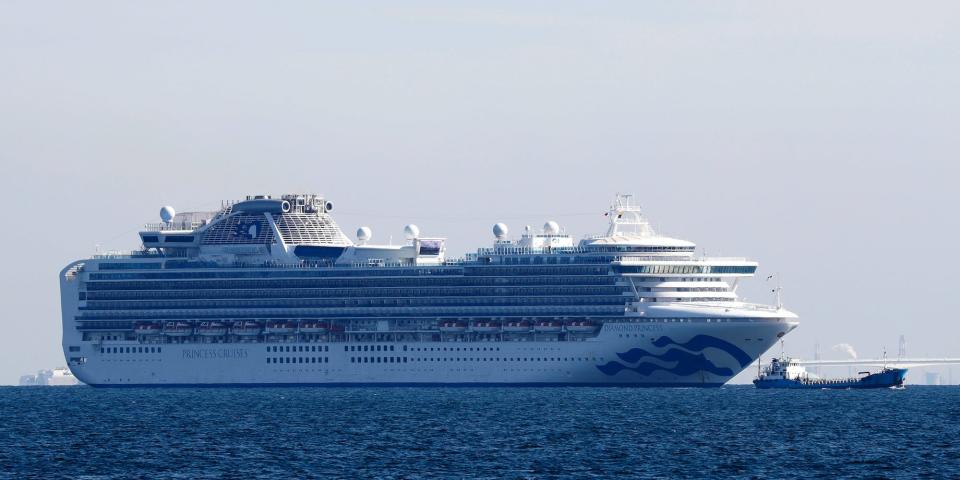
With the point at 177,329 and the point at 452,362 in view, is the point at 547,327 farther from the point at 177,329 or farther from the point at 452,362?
the point at 177,329

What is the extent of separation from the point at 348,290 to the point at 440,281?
27.4ft

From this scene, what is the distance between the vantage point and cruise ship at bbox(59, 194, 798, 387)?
14812 centimetres

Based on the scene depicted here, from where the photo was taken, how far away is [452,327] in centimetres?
15538

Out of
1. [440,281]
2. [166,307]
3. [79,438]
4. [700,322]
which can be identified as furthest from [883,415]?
[166,307]

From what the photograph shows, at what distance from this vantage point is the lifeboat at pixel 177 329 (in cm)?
16462

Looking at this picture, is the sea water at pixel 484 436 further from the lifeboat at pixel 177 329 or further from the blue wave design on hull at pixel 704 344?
the lifeboat at pixel 177 329

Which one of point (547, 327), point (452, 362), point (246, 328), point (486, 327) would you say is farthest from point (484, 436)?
point (246, 328)

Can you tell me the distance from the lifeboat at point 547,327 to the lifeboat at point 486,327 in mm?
3369

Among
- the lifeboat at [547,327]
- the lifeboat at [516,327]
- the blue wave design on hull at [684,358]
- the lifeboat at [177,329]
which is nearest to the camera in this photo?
the blue wave design on hull at [684,358]

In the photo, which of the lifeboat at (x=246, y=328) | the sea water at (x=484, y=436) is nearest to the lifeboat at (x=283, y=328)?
the lifeboat at (x=246, y=328)

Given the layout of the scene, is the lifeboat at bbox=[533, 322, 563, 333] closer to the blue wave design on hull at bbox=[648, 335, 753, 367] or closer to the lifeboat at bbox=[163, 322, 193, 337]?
the blue wave design on hull at bbox=[648, 335, 753, 367]

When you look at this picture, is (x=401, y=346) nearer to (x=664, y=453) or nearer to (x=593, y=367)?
(x=593, y=367)

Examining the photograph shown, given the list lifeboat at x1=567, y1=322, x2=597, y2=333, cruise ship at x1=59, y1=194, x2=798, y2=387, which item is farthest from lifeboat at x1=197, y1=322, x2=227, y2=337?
lifeboat at x1=567, y1=322, x2=597, y2=333

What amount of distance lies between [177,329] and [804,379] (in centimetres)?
5517
